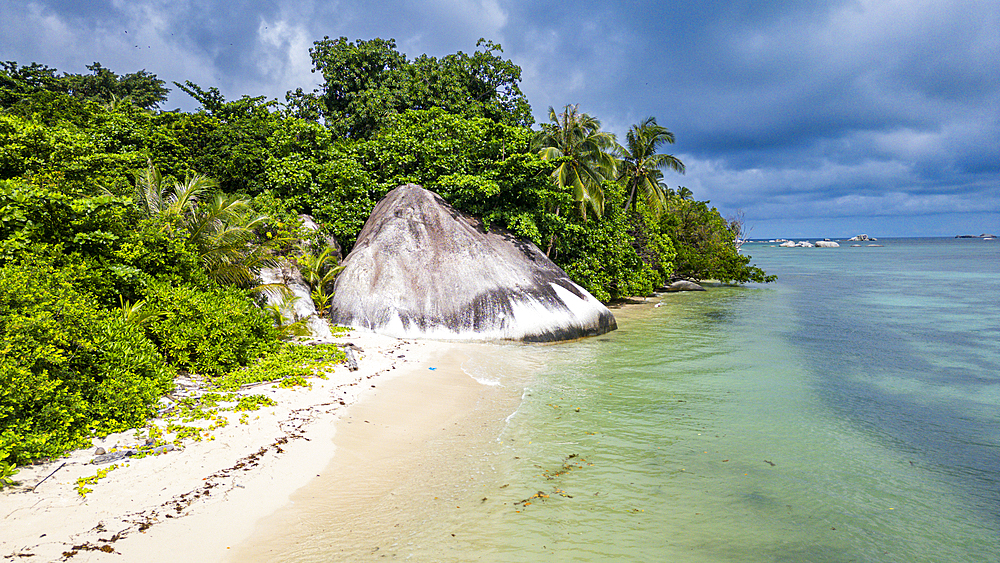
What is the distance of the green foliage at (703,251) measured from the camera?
Result: 109ft

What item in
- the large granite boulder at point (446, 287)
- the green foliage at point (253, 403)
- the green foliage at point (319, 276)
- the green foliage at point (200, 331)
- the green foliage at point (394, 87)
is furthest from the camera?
the green foliage at point (394, 87)

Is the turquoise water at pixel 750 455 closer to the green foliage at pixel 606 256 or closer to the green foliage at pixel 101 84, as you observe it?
the green foliage at pixel 606 256

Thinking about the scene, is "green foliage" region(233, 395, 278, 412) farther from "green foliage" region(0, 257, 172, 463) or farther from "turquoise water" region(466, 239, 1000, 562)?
"turquoise water" region(466, 239, 1000, 562)

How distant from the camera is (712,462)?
703cm

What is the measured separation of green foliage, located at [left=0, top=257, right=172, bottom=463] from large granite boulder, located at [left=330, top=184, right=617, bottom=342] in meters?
7.25

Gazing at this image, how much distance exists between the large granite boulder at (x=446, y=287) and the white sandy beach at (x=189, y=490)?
6.15 meters

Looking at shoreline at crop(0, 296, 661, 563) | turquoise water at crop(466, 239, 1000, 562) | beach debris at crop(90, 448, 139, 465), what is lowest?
turquoise water at crop(466, 239, 1000, 562)

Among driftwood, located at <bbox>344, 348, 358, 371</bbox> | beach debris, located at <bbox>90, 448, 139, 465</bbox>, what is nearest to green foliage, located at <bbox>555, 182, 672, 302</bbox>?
driftwood, located at <bbox>344, 348, 358, 371</bbox>

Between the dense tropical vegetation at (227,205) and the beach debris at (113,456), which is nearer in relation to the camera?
the beach debris at (113,456)

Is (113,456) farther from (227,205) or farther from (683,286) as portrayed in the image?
(683,286)

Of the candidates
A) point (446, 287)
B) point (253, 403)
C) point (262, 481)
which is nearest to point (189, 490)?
point (262, 481)

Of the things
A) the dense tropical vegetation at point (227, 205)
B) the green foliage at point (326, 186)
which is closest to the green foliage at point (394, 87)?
the dense tropical vegetation at point (227, 205)

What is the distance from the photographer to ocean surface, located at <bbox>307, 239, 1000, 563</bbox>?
5.17 m

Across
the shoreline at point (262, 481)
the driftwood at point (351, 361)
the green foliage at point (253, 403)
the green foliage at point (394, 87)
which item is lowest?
the shoreline at point (262, 481)
